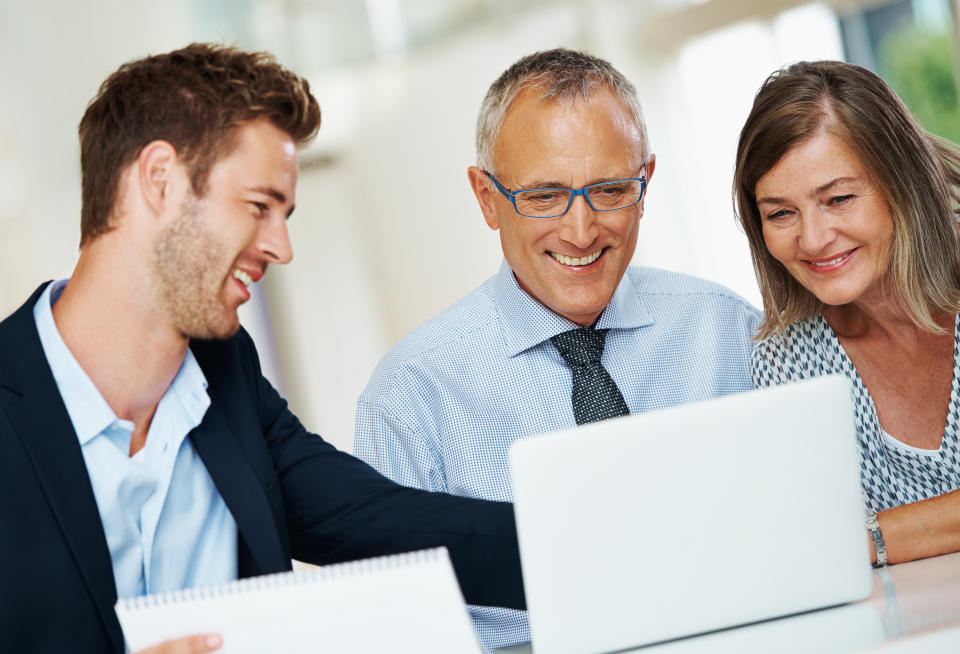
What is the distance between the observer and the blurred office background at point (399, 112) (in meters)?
5.48

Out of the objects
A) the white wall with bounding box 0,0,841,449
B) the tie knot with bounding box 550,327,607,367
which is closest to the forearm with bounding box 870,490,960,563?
the tie knot with bounding box 550,327,607,367

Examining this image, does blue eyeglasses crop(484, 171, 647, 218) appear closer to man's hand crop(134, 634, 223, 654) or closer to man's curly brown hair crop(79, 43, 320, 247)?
man's curly brown hair crop(79, 43, 320, 247)

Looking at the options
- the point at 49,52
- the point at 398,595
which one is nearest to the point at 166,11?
the point at 49,52

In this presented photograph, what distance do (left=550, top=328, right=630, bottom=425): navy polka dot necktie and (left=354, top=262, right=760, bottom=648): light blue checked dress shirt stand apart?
22 mm

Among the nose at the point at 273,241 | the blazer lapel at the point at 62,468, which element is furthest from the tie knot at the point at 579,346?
the blazer lapel at the point at 62,468

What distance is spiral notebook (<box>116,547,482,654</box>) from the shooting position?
113cm

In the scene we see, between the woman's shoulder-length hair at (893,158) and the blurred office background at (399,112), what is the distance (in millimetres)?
3205

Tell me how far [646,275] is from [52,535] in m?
1.52

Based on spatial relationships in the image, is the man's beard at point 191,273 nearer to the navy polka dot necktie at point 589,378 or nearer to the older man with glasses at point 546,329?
the older man with glasses at point 546,329

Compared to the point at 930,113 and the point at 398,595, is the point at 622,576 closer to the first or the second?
the point at 398,595

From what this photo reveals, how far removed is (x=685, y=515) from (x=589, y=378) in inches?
40.5

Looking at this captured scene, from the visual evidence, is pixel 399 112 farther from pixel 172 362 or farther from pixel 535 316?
pixel 172 362

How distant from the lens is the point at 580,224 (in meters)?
2.14

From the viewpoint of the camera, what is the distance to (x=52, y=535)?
4.74 ft
